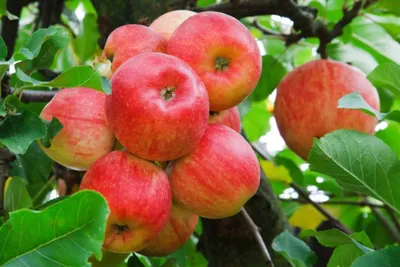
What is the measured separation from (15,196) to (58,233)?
31 centimetres

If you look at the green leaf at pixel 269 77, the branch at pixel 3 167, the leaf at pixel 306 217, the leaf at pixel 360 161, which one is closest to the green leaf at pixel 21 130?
the branch at pixel 3 167

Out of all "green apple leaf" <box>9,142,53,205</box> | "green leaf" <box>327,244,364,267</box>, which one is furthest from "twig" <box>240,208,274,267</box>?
"green apple leaf" <box>9,142,53,205</box>

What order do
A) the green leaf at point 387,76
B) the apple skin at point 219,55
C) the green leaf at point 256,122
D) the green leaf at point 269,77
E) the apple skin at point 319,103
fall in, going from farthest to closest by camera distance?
the green leaf at point 256,122
the green leaf at point 269,77
the apple skin at point 319,103
the green leaf at point 387,76
the apple skin at point 219,55

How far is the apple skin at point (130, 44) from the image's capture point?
0.94 meters

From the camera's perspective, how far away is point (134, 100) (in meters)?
A: 0.80

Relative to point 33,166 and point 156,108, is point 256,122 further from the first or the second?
point 156,108

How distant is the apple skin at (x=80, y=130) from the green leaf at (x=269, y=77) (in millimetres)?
720

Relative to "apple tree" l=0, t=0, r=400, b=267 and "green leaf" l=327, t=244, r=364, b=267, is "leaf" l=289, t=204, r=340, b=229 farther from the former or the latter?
"green leaf" l=327, t=244, r=364, b=267

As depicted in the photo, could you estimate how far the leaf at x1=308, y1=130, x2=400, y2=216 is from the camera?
A: 96cm

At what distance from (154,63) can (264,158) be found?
34.6 inches

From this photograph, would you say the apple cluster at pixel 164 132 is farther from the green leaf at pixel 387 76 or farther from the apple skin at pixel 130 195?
the green leaf at pixel 387 76

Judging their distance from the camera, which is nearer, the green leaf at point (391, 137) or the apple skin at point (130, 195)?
the apple skin at point (130, 195)

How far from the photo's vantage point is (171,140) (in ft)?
2.63

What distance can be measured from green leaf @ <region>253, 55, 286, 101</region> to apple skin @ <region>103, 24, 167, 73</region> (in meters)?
0.61
